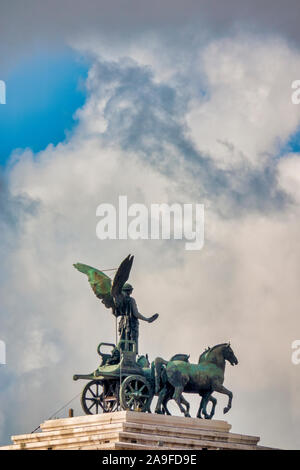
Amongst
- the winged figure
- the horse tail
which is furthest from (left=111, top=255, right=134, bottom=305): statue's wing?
the horse tail

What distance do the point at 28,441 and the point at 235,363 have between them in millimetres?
8254

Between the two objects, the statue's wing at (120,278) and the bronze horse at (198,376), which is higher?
the statue's wing at (120,278)

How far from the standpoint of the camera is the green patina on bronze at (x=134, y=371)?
5378 cm

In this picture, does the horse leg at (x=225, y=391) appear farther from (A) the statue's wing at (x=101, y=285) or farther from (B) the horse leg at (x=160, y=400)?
(A) the statue's wing at (x=101, y=285)

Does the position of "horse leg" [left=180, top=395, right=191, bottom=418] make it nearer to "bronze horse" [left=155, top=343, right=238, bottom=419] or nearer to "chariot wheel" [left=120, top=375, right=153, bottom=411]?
"bronze horse" [left=155, top=343, right=238, bottom=419]

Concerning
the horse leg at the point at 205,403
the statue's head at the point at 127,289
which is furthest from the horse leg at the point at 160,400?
the statue's head at the point at 127,289

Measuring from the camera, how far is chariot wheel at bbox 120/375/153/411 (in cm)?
5378

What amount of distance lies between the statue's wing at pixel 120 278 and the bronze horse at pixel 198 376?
2825 mm

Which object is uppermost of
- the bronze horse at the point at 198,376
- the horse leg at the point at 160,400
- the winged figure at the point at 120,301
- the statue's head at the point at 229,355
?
the winged figure at the point at 120,301

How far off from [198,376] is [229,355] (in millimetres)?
1761

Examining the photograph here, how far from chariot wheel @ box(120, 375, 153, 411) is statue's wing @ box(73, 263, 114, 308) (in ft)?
9.80
